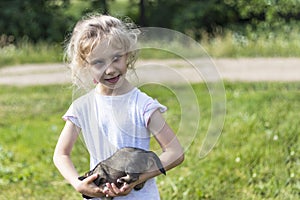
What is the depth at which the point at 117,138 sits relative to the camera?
2951 mm

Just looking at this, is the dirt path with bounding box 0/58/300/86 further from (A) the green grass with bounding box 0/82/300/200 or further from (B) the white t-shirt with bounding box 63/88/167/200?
(B) the white t-shirt with bounding box 63/88/167/200

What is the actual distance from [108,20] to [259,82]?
595 cm

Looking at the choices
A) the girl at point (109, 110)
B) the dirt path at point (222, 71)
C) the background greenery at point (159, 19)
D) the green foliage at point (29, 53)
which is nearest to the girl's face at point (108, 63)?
the girl at point (109, 110)

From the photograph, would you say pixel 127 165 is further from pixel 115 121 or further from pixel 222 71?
pixel 222 71

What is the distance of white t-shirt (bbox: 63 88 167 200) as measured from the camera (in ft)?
9.51

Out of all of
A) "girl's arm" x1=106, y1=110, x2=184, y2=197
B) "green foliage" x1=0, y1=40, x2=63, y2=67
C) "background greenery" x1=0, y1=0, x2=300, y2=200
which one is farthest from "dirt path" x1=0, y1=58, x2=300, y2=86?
"girl's arm" x1=106, y1=110, x2=184, y2=197

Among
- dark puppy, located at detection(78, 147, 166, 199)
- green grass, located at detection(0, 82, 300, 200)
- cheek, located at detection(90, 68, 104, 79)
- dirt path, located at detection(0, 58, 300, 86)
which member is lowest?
dirt path, located at detection(0, 58, 300, 86)

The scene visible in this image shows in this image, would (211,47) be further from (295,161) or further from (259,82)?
(295,161)

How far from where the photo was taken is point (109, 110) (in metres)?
2.94

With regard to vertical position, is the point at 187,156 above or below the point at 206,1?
above

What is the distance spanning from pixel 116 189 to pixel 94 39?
2.00 ft

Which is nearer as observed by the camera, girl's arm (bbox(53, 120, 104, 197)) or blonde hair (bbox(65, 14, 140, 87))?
blonde hair (bbox(65, 14, 140, 87))

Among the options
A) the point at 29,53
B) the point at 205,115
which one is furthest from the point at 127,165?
the point at 29,53

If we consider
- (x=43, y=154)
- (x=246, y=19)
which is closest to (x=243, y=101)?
(x=43, y=154)
